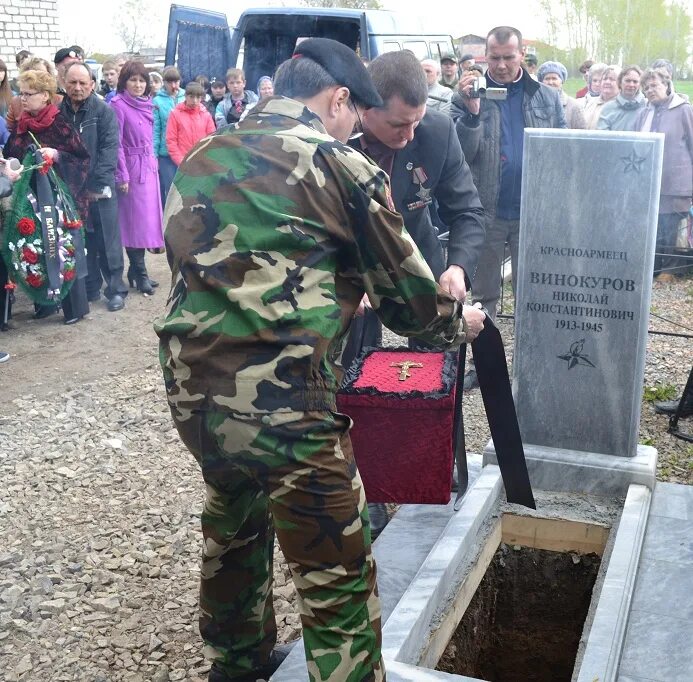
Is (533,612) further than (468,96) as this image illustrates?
No

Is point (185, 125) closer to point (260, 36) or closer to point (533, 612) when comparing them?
point (260, 36)

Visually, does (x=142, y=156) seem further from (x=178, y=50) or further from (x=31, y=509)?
(x=178, y=50)

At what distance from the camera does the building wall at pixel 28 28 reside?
573 inches

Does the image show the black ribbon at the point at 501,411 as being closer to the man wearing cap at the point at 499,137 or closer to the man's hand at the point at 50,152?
the man wearing cap at the point at 499,137

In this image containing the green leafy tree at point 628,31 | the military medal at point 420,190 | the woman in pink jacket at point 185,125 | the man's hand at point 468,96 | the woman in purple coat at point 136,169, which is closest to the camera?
the military medal at point 420,190

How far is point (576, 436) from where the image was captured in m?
3.84

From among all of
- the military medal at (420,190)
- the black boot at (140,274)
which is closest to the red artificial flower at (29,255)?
the black boot at (140,274)

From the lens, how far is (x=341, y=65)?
7.32 feet

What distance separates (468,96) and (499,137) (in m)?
0.32

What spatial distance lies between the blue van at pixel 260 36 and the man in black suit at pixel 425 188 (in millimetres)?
7935

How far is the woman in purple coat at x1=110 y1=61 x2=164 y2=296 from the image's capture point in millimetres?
7570

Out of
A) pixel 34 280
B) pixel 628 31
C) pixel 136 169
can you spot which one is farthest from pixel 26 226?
pixel 628 31

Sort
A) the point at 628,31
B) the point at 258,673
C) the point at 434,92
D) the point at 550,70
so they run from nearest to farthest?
the point at 258,673 → the point at 434,92 → the point at 550,70 → the point at 628,31

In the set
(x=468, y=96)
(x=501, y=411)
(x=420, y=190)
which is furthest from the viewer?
(x=468, y=96)
